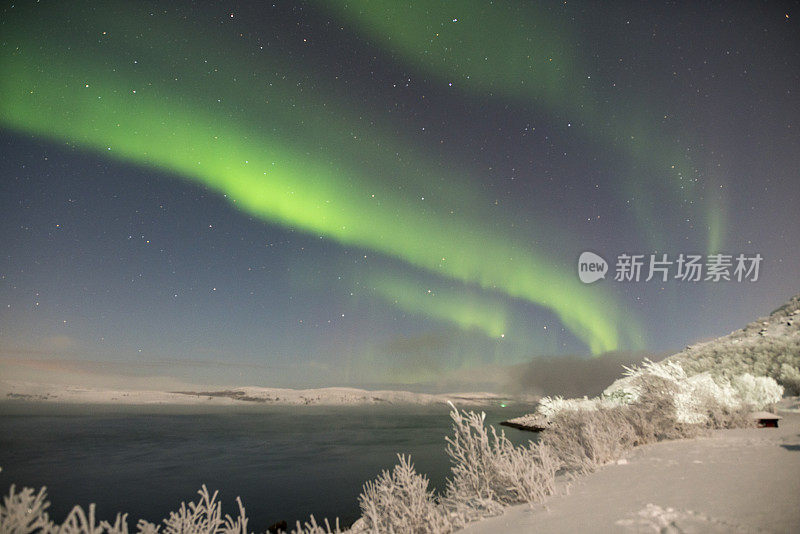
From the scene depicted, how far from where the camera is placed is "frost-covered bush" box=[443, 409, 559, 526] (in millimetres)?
4973

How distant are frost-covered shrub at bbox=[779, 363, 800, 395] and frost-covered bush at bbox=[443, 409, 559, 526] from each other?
17339mm

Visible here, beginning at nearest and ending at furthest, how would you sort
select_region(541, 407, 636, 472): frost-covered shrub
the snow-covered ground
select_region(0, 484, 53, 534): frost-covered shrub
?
select_region(0, 484, 53, 534): frost-covered shrub
the snow-covered ground
select_region(541, 407, 636, 472): frost-covered shrub

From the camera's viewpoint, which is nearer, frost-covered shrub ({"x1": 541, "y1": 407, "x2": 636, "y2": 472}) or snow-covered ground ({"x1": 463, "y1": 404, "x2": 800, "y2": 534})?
snow-covered ground ({"x1": 463, "y1": 404, "x2": 800, "y2": 534})

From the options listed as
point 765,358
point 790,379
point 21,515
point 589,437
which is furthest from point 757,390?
point 21,515

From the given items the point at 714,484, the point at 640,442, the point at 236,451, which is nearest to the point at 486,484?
the point at 714,484

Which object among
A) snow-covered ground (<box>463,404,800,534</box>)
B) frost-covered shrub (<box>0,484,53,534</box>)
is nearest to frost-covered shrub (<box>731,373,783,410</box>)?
snow-covered ground (<box>463,404,800,534</box>)

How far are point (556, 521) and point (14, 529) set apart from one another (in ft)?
15.8

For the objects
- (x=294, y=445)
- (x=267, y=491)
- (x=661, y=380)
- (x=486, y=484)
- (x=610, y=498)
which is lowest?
(x=294, y=445)

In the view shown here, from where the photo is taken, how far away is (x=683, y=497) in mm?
3896

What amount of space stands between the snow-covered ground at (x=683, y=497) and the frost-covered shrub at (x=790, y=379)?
45.6 ft

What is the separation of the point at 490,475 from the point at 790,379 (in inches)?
733

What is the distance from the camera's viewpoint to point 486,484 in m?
5.54

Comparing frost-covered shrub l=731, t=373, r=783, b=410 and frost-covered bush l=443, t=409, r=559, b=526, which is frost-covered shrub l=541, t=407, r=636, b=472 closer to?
frost-covered bush l=443, t=409, r=559, b=526

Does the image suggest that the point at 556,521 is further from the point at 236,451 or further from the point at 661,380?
the point at 236,451
